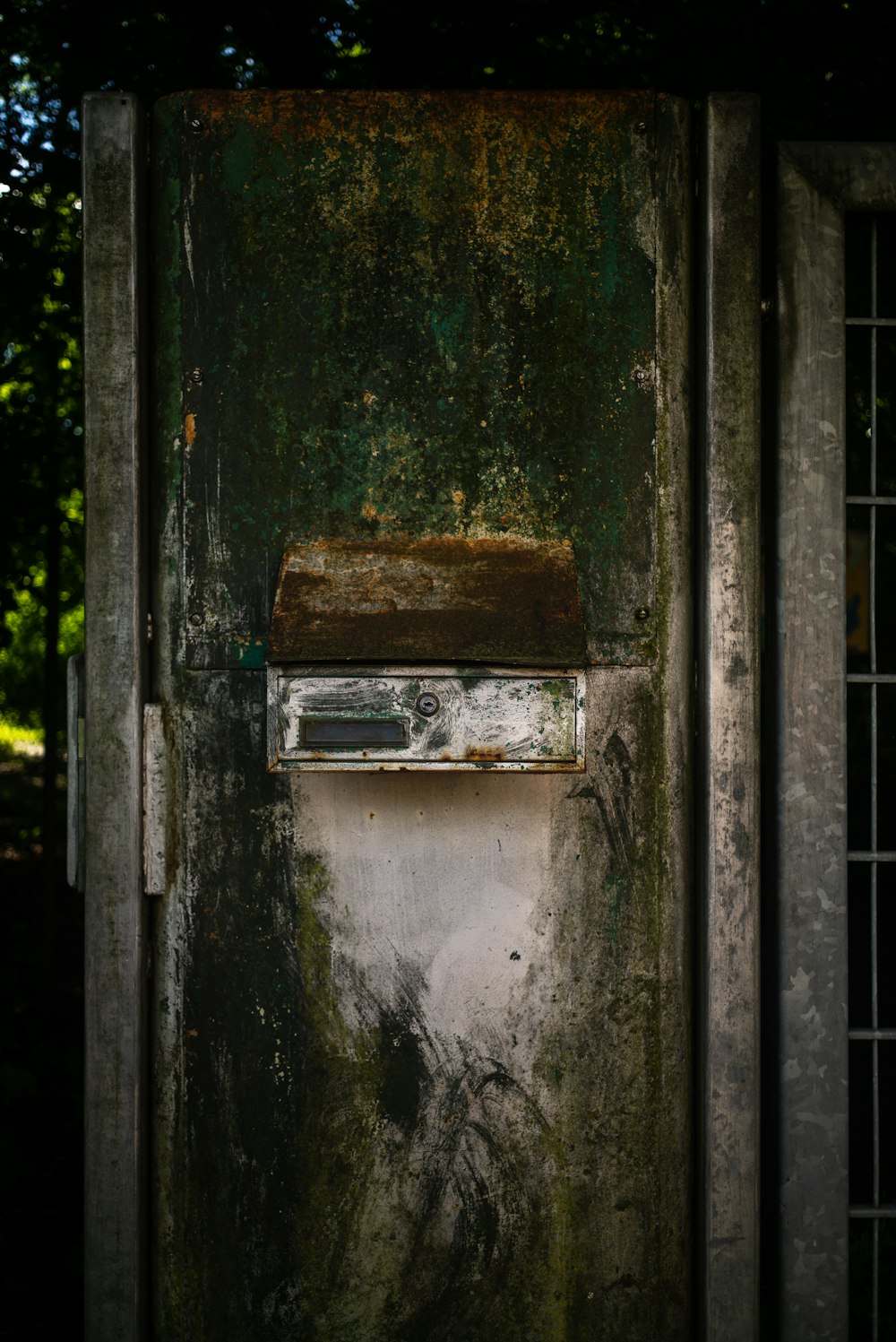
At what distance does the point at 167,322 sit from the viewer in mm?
1984

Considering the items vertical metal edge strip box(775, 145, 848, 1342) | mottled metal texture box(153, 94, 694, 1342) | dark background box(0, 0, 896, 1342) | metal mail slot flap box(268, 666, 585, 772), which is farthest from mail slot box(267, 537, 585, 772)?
dark background box(0, 0, 896, 1342)

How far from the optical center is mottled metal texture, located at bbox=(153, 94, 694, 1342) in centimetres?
196

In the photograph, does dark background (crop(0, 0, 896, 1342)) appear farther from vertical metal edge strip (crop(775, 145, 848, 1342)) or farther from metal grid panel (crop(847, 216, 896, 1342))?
vertical metal edge strip (crop(775, 145, 848, 1342))

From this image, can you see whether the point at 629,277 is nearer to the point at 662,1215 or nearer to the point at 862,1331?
the point at 662,1215

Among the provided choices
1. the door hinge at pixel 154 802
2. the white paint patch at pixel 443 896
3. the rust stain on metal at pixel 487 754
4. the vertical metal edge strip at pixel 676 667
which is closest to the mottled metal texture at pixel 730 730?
the vertical metal edge strip at pixel 676 667

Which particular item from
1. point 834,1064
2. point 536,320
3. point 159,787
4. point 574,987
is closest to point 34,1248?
point 159,787

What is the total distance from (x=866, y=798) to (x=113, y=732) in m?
2.74

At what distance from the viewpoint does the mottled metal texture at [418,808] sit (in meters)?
1.96

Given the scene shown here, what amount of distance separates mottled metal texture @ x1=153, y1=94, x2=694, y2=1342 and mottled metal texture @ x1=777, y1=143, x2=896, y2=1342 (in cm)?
24

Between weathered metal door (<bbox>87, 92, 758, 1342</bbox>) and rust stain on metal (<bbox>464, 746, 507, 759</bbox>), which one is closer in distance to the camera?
rust stain on metal (<bbox>464, 746, 507, 759</bbox>)

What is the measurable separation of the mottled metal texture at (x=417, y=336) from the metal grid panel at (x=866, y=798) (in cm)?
51

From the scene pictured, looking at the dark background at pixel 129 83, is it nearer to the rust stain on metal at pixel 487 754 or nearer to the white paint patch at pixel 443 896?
the white paint patch at pixel 443 896

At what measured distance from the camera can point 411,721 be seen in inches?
67.8

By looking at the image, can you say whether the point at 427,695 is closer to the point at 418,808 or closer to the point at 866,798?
the point at 418,808
